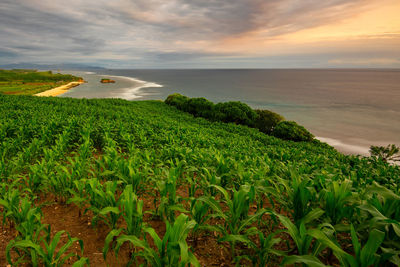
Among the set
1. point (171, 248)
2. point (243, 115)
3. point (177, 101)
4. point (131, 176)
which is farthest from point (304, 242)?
point (177, 101)

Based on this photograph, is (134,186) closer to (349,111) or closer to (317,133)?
(317,133)

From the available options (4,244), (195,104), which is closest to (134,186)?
(4,244)

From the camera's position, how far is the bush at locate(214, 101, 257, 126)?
3303 cm

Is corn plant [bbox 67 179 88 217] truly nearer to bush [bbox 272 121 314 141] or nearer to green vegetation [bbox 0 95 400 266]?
green vegetation [bbox 0 95 400 266]

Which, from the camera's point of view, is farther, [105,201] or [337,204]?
[105,201]

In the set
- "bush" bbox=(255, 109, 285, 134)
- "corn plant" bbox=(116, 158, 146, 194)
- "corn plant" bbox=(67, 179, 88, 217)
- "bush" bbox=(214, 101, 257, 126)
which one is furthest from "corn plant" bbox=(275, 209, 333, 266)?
"bush" bbox=(255, 109, 285, 134)

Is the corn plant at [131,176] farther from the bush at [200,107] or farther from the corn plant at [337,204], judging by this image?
the bush at [200,107]

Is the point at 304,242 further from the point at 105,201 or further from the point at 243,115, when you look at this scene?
the point at 243,115

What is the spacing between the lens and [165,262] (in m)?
2.01

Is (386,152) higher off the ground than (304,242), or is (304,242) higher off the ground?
(304,242)

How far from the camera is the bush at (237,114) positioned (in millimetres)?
33031

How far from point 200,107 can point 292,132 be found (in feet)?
58.6

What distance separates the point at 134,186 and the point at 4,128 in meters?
7.79

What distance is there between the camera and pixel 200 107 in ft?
124
